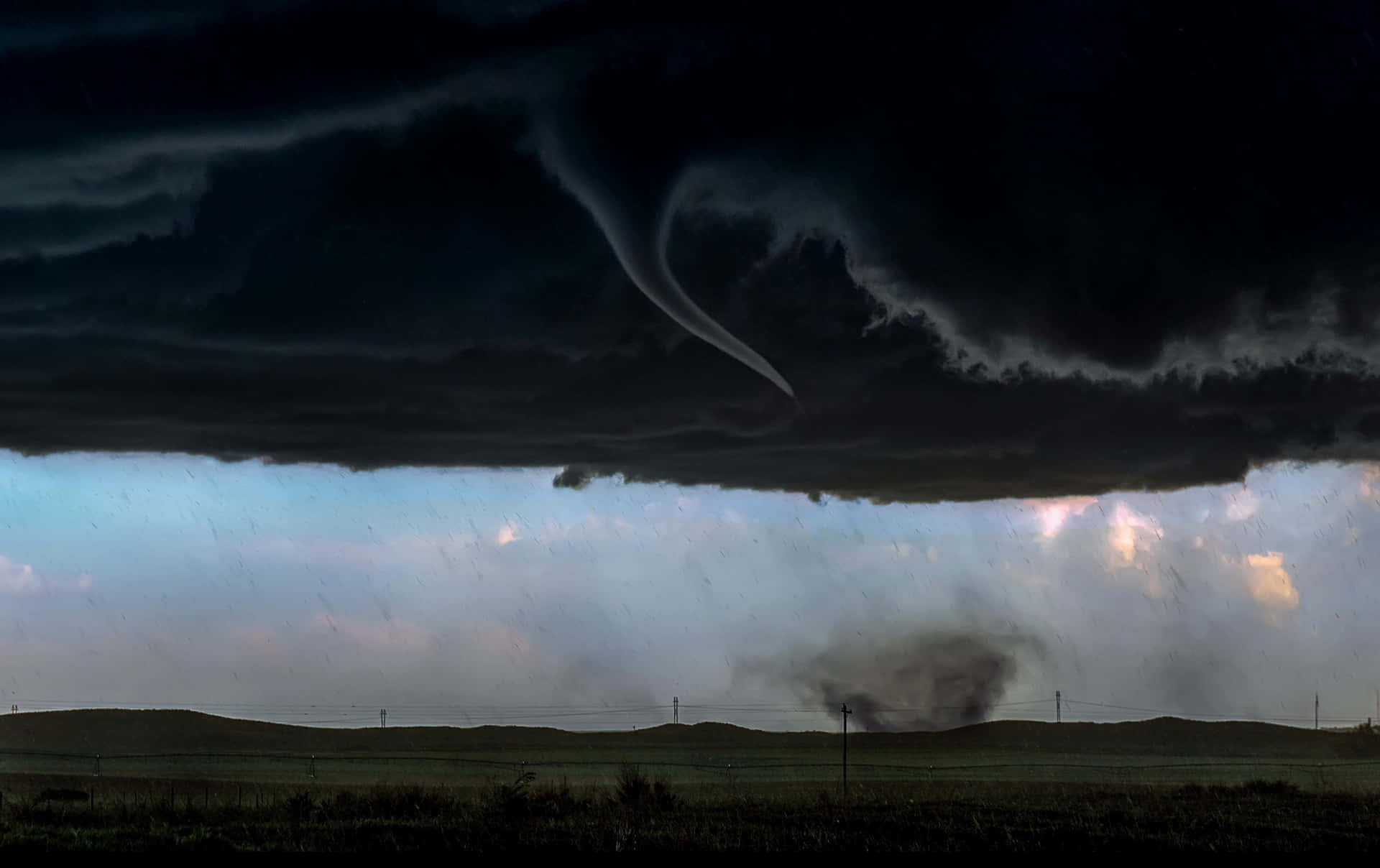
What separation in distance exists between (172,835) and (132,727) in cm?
17762

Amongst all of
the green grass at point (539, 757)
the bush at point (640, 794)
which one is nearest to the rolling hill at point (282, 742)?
the green grass at point (539, 757)

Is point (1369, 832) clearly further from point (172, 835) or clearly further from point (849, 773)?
point (849, 773)

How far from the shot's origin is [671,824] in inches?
1000

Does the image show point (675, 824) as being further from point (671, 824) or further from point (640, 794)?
point (640, 794)

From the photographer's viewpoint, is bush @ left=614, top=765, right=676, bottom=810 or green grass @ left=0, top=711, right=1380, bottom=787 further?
green grass @ left=0, top=711, right=1380, bottom=787

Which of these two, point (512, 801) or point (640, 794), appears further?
point (640, 794)

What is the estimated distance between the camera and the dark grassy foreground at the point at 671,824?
21.6 m

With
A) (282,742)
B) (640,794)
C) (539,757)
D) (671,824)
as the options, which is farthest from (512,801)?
(282,742)

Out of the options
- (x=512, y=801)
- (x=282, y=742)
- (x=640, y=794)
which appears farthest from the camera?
(x=282, y=742)

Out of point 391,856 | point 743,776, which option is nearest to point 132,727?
point 743,776

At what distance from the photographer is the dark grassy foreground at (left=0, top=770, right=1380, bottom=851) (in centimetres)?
2161

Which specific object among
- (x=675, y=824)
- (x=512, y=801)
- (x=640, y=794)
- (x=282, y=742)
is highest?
(x=675, y=824)

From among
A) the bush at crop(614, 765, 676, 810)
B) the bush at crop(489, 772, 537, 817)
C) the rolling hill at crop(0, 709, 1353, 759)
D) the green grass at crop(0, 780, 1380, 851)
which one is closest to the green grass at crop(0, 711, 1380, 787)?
the rolling hill at crop(0, 709, 1353, 759)

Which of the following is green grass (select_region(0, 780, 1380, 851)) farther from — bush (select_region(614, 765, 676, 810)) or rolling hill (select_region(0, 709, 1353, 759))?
rolling hill (select_region(0, 709, 1353, 759))
